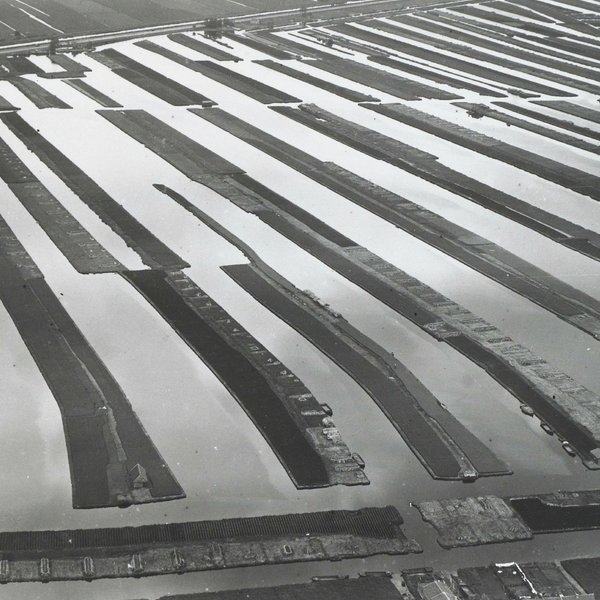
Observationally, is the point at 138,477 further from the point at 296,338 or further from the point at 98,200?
the point at 98,200

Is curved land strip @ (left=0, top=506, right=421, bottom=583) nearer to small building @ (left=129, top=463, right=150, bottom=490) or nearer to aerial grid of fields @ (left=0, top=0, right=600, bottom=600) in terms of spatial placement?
aerial grid of fields @ (left=0, top=0, right=600, bottom=600)

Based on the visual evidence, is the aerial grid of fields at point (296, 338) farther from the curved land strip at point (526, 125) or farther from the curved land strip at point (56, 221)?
the curved land strip at point (526, 125)

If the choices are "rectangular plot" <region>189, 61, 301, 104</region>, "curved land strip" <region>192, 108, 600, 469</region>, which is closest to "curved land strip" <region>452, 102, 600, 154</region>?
"rectangular plot" <region>189, 61, 301, 104</region>

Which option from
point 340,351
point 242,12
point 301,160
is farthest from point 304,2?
point 340,351

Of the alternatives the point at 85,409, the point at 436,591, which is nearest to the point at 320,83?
the point at 85,409

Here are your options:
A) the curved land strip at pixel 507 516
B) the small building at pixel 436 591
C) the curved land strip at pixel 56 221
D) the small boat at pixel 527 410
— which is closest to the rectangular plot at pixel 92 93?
the curved land strip at pixel 56 221

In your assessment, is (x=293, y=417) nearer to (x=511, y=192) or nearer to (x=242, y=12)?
(x=511, y=192)

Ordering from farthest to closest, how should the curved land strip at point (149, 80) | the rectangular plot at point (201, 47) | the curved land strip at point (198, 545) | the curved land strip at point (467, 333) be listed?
the rectangular plot at point (201, 47)
the curved land strip at point (149, 80)
the curved land strip at point (467, 333)
the curved land strip at point (198, 545)
